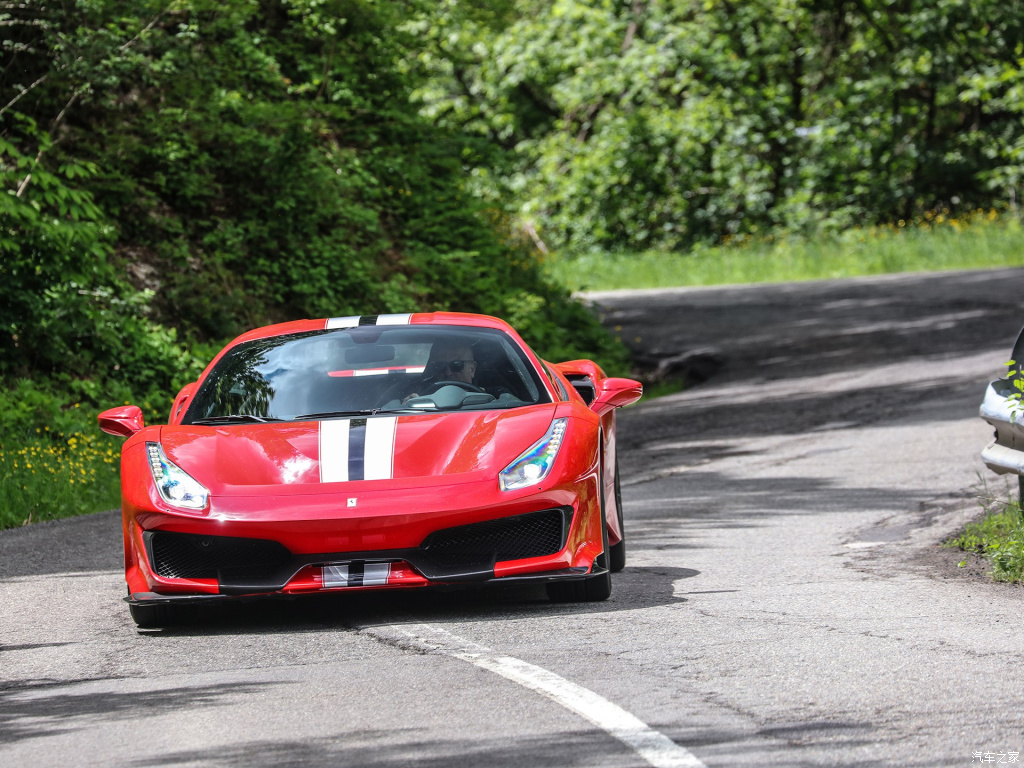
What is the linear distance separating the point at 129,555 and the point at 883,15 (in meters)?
39.9

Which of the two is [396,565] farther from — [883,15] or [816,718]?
[883,15]

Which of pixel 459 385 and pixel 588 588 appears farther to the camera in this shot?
pixel 459 385

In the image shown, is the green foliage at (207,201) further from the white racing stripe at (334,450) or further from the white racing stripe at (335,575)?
the white racing stripe at (335,575)

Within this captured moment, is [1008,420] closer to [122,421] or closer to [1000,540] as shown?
Answer: [1000,540]

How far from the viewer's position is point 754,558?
810 centimetres

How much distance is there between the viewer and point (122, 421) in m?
7.25

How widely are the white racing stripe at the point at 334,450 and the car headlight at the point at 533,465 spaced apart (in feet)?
2.18

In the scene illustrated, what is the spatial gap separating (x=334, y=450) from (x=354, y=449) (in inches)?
3.4

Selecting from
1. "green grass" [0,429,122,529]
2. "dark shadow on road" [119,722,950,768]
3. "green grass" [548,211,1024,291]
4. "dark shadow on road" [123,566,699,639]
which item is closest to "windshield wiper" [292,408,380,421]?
"dark shadow on road" [123,566,699,639]

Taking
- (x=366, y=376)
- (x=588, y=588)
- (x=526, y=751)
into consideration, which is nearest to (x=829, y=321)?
(x=366, y=376)

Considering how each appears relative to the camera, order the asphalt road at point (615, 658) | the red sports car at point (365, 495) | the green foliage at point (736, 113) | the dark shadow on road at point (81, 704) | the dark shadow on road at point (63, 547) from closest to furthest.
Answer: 1. the asphalt road at point (615, 658)
2. the dark shadow on road at point (81, 704)
3. the red sports car at point (365, 495)
4. the dark shadow on road at point (63, 547)
5. the green foliage at point (736, 113)

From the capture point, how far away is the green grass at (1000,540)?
7.14 metres

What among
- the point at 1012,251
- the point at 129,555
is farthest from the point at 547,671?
the point at 1012,251

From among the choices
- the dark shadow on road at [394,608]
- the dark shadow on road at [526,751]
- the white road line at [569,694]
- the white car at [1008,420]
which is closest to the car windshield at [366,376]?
the dark shadow on road at [394,608]
